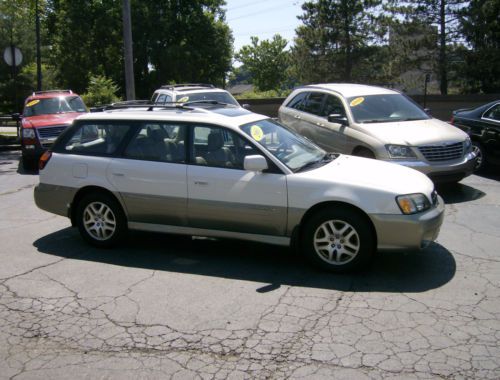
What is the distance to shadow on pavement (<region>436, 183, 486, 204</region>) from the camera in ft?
28.0

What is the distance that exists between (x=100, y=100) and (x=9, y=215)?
716 inches

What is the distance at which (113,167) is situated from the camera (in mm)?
6180

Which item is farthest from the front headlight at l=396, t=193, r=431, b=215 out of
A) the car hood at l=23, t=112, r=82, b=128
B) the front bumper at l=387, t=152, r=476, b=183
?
the car hood at l=23, t=112, r=82, b=128

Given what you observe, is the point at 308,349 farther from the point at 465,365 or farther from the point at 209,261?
the point at 209,261

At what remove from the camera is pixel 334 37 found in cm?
3672

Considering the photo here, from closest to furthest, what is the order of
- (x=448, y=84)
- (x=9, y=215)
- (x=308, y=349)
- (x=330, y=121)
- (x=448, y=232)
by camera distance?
(x=308, y=349) < (x=448, y=232) < (x=9, y=215) < (x=330, y=121) < (x=448, y=84)

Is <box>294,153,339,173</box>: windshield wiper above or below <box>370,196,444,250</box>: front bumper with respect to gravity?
above

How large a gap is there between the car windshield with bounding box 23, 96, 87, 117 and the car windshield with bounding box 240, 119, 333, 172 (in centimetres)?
920

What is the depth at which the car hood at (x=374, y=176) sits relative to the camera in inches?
208

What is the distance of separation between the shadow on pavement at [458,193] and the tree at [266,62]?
60.0m

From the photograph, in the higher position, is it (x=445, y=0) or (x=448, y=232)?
(x=445, y=0)

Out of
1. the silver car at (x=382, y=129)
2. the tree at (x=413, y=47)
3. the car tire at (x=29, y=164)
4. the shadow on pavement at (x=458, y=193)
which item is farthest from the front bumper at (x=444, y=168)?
the tree at (x=413, y=47)

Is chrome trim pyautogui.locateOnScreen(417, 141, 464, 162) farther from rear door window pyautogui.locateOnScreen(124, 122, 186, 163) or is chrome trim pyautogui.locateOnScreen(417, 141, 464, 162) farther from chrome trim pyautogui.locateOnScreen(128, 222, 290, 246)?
rear door window pyautogui.locateOnScreen(124, 122, 186, 163)

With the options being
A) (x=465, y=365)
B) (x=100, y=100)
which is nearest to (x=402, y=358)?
Answer: (x=465, y=365)
